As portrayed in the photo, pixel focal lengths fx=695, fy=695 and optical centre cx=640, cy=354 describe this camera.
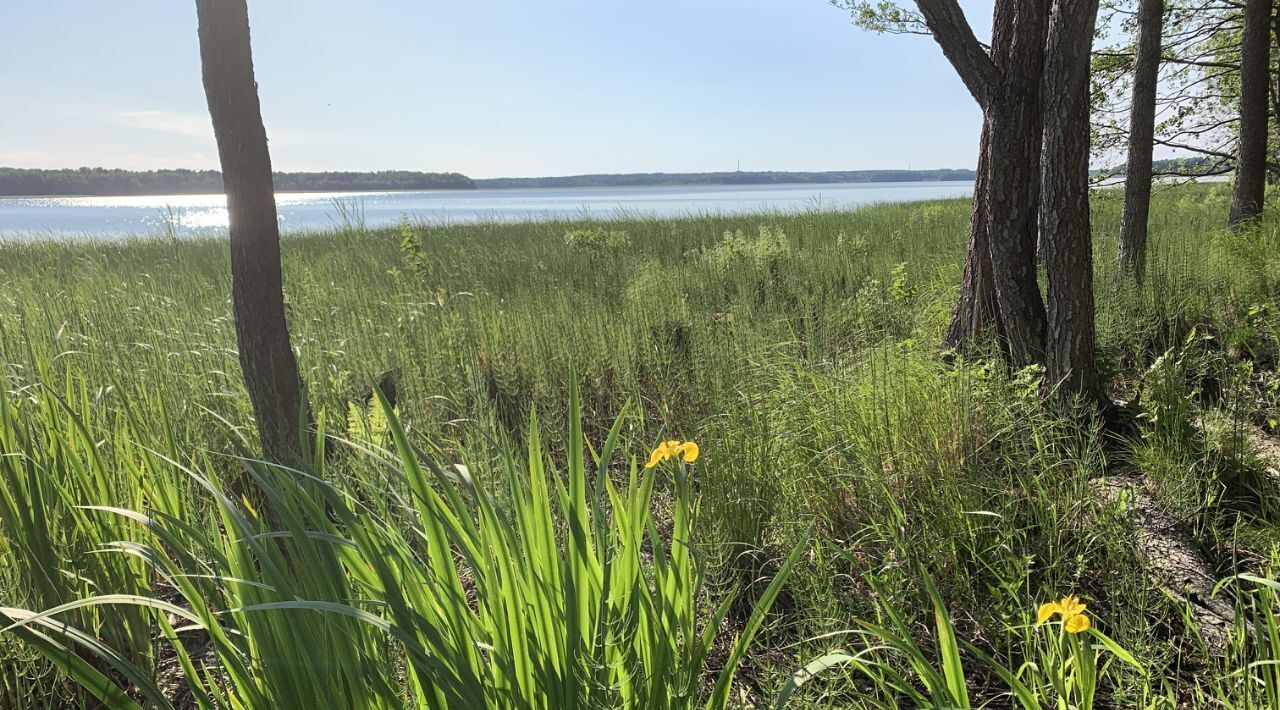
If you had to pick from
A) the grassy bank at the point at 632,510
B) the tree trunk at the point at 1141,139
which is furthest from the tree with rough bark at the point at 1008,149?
the tree trunk at the point at 1141,139

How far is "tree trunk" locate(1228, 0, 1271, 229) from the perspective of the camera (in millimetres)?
6070

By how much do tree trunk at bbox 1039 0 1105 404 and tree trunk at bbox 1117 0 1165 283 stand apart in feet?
6.88

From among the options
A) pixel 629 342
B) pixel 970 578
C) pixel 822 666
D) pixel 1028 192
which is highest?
pixel 1028 192

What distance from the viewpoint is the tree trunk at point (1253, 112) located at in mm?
6070

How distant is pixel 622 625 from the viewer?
121 cm

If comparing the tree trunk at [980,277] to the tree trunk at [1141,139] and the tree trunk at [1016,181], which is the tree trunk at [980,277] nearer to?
the tree trunk at [1016,181]

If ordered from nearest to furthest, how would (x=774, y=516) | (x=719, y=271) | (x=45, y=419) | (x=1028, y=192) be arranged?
(x=45, y=419) < (x=774, y=516) < (x=1028, y=192) < (x=719, y=271)

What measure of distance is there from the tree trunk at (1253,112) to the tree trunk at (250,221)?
764 centimetres

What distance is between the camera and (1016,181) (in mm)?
3135

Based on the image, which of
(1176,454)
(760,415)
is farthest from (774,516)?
(1176,454)

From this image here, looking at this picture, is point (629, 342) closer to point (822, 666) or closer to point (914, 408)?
point (914, 408)

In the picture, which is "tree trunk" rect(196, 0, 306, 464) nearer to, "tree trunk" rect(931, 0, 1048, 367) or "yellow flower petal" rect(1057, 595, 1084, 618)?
"yellow flower petal" rect(1057, 595, 1084, 618)

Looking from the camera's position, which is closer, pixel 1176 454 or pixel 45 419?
pixel 45 419

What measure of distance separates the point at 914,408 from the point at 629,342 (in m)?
1.52
